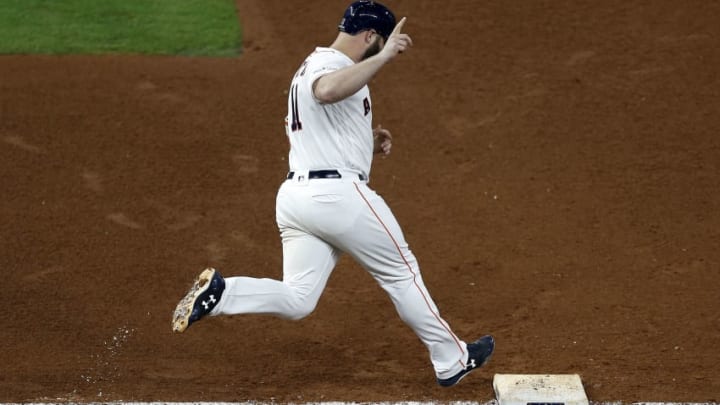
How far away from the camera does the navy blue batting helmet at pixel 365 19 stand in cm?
588

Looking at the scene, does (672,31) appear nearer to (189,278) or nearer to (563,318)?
(563,318)

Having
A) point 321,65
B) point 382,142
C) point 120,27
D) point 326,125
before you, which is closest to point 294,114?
point 326,125

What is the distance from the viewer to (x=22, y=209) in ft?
27.6

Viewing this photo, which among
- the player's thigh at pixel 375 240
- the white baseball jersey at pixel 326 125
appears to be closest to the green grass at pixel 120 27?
the white baseball jersey at pixel 326 125

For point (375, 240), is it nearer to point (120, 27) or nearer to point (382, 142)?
point (382, 142)

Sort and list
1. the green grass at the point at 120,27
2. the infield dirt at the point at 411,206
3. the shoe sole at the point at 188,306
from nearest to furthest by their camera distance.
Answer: the shoe sole at the point at 188,306
the infield dirt at the point at 411,206
the green grass at the point at 120,27

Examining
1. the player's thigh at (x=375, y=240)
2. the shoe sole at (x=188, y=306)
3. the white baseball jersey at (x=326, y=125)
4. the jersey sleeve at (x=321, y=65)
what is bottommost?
the shoe sole at (x=188, y=306)

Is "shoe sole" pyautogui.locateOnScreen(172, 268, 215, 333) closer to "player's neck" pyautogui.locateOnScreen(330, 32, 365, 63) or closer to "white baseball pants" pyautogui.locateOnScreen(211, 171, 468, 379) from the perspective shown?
"white baseball pants" pyautogui.locateOnScreen(211, 171, 468, 379)

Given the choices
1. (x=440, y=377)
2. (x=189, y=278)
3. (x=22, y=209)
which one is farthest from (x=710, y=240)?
(x=22, y=209)

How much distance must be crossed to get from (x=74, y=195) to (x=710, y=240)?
472cm

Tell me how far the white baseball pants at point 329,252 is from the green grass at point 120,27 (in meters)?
4.90

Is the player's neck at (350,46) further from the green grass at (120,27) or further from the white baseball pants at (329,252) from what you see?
the green grass at (120,27)

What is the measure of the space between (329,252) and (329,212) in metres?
0.31

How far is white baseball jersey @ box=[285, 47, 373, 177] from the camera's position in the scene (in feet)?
18.9
